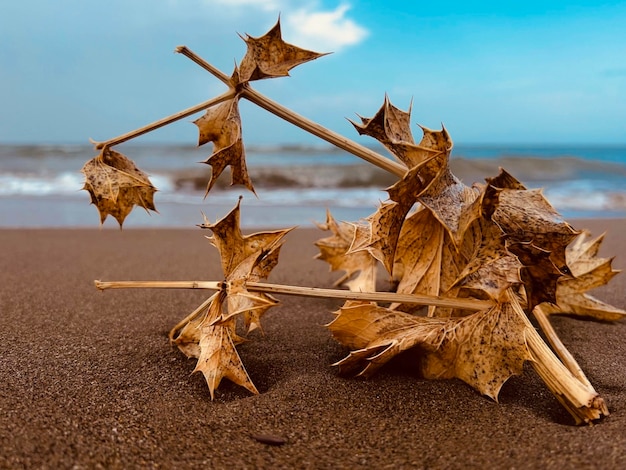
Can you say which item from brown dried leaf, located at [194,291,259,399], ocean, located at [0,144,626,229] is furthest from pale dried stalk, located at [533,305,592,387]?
ocean, located at [0,144,626,229]

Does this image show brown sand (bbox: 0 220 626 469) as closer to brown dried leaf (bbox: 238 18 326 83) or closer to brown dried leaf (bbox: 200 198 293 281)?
brown dried leaf (bbox: 200 198 293 281)

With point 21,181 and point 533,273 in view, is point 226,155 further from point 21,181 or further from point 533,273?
point 21,181

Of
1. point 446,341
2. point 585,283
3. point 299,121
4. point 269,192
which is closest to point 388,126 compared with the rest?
point 299,121

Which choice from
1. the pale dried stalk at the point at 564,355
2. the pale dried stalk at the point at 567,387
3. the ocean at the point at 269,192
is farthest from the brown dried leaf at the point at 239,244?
the ocean at the point at 269,192

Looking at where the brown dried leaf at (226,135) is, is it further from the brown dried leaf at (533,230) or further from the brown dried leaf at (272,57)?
the brown dried leaf at (533,230)

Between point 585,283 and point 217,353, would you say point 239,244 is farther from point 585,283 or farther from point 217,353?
point 585,283

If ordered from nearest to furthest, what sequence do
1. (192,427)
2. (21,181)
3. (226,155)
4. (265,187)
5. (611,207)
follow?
1. (192,427)
2. (226,155)
3. (611,207)
4. (21,181)
5. (265,187)

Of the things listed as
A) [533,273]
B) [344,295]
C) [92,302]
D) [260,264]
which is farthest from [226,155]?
[92,302]
